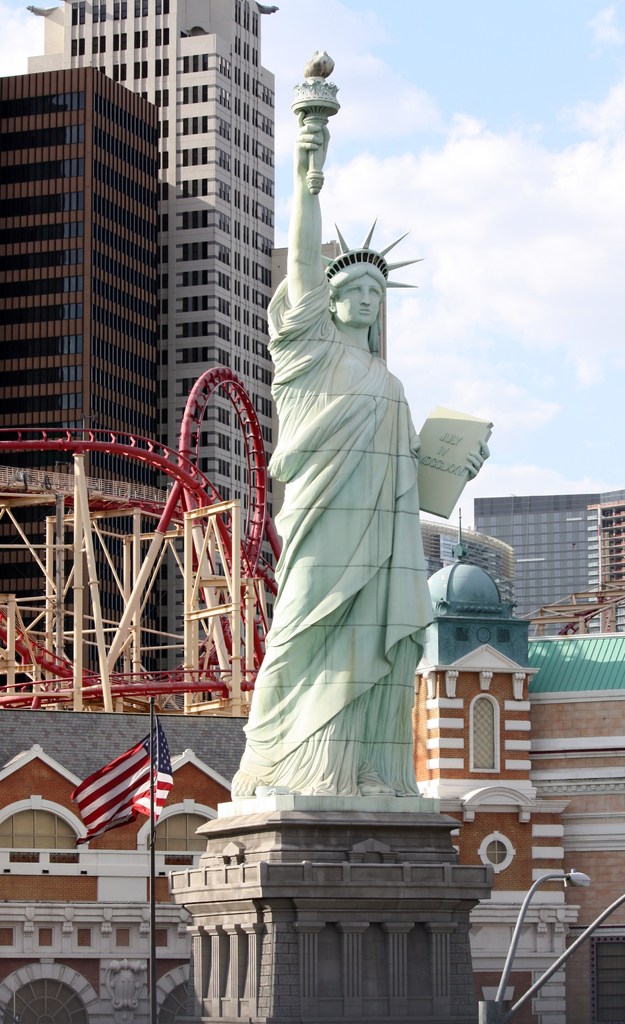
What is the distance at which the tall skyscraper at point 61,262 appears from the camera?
128m

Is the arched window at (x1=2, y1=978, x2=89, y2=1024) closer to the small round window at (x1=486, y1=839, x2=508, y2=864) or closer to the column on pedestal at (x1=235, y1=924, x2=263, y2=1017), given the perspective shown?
the small round window at (x1=486, y1=839, x2=508, y2=864)

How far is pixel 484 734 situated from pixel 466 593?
351cm

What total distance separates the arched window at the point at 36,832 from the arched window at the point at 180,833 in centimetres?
230

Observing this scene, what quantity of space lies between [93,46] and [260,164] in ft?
44.1

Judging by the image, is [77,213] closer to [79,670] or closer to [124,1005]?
[79,670]

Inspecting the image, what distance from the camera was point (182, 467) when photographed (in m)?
70.6

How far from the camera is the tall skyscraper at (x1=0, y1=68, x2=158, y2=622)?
128125 mm

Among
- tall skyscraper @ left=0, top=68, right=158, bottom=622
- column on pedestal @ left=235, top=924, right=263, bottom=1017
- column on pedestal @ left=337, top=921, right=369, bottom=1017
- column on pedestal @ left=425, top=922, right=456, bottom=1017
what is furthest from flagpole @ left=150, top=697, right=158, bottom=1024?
tall skyscraper @ left=0, top=68, right=158, bottom=622

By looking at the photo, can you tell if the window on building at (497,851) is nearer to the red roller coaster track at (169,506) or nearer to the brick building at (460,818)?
the brick building at (460,818)

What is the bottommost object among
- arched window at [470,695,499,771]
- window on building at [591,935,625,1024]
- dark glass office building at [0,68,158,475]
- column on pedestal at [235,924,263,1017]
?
column on pedestal at [235,924,263,1017]

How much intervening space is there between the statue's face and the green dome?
1247 centimetres

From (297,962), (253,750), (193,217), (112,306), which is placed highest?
(193,217)

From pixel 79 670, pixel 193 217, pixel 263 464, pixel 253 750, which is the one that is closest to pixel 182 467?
pixel 263 464

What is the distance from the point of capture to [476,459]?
147 ft
